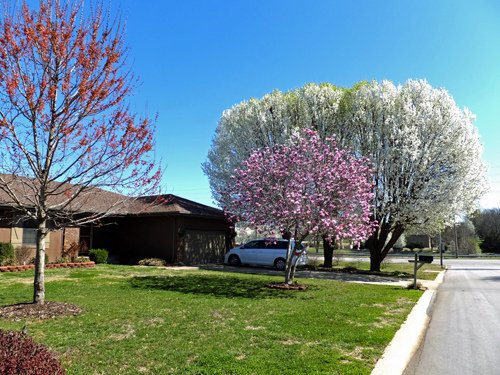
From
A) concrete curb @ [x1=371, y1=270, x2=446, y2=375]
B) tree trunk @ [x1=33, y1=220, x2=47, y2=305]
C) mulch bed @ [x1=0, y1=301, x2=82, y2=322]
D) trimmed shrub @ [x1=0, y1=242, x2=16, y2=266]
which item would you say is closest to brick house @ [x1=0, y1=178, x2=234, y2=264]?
trimmed shrub @ [x1=0, y1=242, x2=16, y2=266]

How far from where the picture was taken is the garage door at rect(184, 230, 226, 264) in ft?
81.2

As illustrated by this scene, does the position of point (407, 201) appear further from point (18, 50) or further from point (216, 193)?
point (18, 50)

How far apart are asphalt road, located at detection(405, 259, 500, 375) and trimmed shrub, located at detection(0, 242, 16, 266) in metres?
16.5

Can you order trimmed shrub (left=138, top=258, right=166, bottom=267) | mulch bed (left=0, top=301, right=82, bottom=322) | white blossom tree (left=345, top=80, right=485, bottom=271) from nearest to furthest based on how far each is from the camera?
mulch bed (left=0, top=301, right=82, bottom=322)
white blossom tree (left=345, top=80, right=485, bottom=271)
trimmed shrub (left=138, top=258, right=166, bottom=267)

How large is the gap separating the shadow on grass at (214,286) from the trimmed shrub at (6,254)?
6096 mm

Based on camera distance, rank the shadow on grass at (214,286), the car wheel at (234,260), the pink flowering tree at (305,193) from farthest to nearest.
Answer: the car wheel at (234,260) → the pink flowering tree at (305,193) → the shadow on grass at (214,286)

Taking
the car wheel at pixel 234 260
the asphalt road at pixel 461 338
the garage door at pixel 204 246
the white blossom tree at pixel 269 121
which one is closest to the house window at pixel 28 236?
the garage door at pixel 204 246

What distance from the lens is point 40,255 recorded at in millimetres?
9148

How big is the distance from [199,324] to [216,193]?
66.3 ft

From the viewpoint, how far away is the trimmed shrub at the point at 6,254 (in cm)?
1739

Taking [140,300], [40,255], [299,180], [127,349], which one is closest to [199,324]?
[127,349]

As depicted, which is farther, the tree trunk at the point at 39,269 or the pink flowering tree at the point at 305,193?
the pink flowering tree at the point at 305,193

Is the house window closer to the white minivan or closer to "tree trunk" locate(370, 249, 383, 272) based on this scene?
the white minivan

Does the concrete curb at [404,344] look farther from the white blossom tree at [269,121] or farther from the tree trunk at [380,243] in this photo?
the white blossom tree at [269,121]
